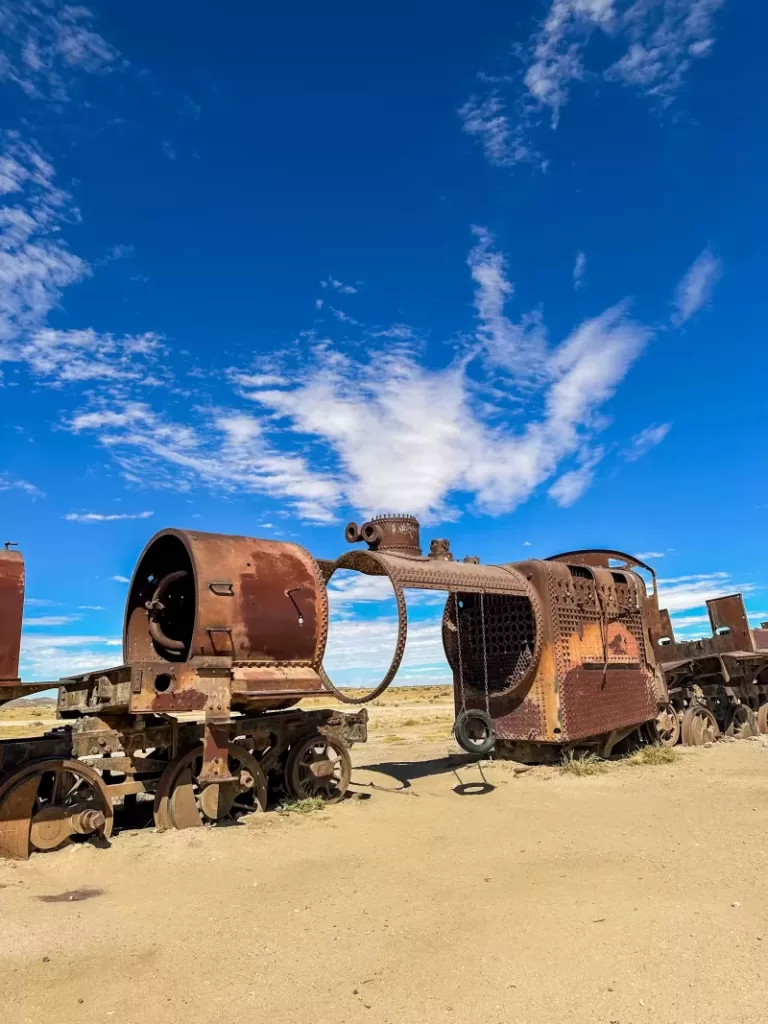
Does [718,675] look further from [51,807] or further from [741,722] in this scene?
[51,807]

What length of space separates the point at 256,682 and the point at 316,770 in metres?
1.98

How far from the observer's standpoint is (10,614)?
745cm

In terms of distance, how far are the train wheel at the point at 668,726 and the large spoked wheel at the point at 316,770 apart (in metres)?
8.25

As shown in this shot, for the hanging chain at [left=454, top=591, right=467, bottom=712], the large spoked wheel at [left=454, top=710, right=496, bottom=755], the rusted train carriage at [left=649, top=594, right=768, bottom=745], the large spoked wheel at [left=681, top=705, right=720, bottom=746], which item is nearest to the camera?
the large spoked wheel at [left=454, top=710, right=496, bottom=755]

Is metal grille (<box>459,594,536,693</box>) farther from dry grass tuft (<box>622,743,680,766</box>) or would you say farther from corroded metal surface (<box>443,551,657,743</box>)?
dry grass tuft (<box>622,743,680,766</box>)

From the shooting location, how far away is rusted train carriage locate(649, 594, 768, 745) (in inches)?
695

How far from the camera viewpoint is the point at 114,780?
8.88 meters

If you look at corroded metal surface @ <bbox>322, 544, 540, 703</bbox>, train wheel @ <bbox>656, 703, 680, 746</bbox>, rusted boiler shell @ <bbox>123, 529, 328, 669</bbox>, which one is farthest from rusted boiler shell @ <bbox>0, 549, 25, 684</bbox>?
train wheel @ <bbox>656, 703, 680, 746</bbox>

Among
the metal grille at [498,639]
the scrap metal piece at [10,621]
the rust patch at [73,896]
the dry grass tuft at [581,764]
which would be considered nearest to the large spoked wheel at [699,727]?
the dry grass tuft at [581,764]

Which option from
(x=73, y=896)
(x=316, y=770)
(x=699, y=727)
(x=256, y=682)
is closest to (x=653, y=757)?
(x=699, y=727)

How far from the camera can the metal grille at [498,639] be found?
12672 mm

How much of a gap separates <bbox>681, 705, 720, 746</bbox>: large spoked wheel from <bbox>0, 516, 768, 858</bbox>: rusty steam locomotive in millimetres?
3855

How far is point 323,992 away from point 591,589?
10.6 meters

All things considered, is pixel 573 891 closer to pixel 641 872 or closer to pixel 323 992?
pixel 641 872
